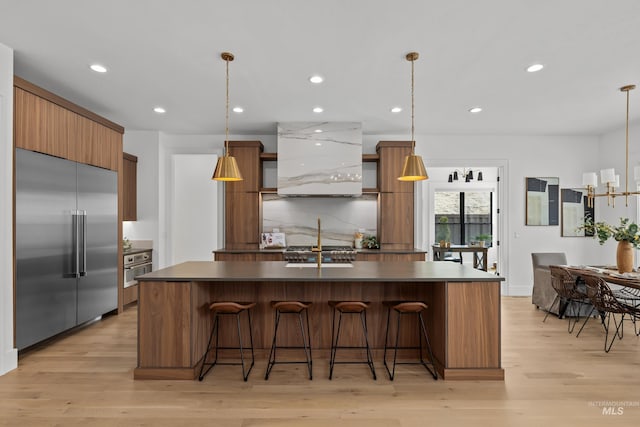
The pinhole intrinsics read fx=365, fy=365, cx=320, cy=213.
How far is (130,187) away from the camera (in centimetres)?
570

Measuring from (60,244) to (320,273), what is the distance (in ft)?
8.98

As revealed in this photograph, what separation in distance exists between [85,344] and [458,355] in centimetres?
364

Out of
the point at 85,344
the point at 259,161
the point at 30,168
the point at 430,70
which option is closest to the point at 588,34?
the point at 430,70

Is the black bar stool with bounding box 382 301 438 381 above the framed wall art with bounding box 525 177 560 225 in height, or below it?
below

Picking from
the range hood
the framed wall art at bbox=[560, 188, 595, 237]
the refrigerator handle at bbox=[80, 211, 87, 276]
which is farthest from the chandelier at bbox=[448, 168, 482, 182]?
the refrigerator handle at bbox=[80, 211, 87, 276]

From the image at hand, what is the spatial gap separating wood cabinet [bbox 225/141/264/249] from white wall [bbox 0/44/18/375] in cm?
279

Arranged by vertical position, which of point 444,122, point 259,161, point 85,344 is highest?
point 444,122

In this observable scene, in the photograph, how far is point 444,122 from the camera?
5406 mm

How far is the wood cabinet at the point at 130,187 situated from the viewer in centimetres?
555

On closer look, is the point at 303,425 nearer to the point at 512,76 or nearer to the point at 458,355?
the point at 458,355

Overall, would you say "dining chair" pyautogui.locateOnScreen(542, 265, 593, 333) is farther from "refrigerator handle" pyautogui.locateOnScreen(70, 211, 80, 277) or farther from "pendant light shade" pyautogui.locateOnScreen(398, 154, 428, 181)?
"refrigerator handle" pyautogui.locateOnScreen(70, 211, 80, 277)

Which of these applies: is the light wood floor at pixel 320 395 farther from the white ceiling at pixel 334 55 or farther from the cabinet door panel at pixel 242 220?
the white ceiling at pixel 334 55

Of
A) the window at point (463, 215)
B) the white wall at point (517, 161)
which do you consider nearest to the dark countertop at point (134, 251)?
the white wall at point (517, 161)

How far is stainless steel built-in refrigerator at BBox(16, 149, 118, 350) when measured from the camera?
3297 mm
